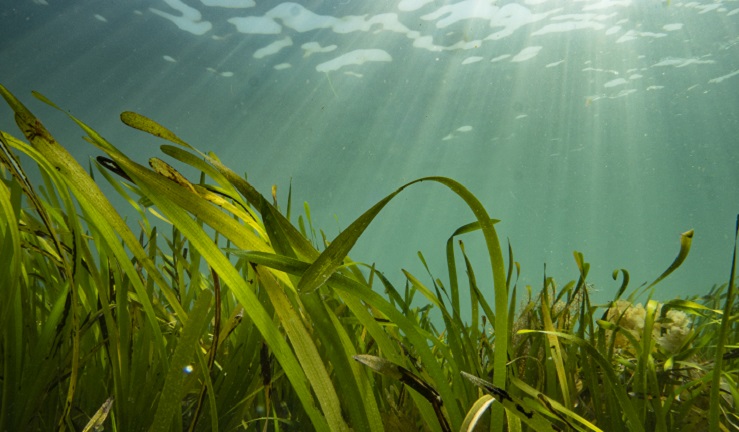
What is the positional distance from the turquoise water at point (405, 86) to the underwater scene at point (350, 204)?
188mm

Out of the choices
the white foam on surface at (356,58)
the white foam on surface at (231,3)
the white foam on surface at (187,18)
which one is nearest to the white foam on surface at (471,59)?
the white foam on surface at (356,58)

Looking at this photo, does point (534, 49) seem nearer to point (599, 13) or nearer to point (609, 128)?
point (599, 13)

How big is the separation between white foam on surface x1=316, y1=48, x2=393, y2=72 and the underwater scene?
171mm

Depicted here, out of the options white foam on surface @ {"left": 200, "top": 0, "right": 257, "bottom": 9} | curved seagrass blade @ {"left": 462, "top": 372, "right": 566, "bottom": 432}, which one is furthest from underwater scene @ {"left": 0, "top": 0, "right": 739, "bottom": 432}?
white foam on surface @ {"left": 200, "top": 0, "right": 257, "bottom": 9}

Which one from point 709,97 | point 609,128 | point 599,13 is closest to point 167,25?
point 599,13

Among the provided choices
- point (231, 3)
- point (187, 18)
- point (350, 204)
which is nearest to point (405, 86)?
point (231, 3)

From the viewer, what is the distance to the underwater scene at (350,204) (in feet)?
2.62

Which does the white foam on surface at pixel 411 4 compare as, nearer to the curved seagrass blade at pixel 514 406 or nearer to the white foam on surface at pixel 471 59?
the white foam on surface at pixel 471 59

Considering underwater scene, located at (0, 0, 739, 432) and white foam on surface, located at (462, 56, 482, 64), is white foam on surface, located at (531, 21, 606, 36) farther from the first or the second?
white foam on surface, located at (462, 56, 482, 64)

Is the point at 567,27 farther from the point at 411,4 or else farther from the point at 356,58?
the point at 356,58

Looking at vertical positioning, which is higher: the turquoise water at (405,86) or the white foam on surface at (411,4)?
the white foam on surface at (411,4)

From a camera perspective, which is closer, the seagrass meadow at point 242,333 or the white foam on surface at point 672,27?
the seagrass meadow at point 242,333

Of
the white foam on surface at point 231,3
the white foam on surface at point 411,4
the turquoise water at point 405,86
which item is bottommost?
the turquoise water at point 405,86

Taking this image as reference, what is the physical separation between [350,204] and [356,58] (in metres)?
25.9
